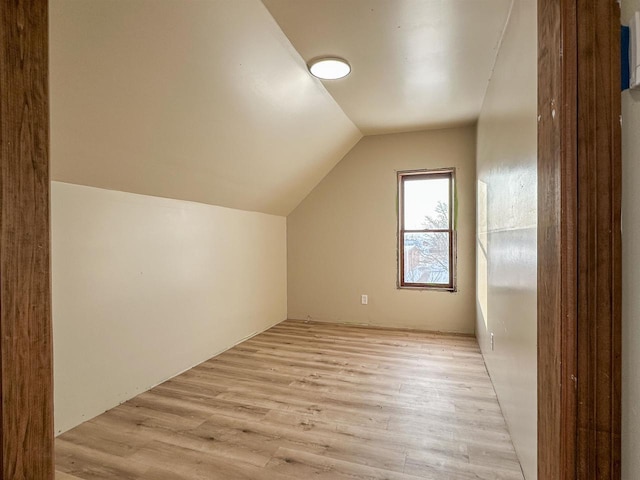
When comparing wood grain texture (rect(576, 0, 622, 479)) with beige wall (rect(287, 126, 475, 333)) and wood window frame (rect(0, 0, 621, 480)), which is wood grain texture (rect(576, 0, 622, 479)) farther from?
beige wall (rect(287, 126, 475, 333))

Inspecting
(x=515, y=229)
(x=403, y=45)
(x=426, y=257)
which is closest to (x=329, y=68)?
(x=403, y=45)

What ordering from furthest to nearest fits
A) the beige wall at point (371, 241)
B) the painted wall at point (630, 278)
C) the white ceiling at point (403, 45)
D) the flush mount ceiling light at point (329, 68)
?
1. the beige wall at point (371, 241)
2. the flush mount ceiling light at point (329, 68)
3. the white ceiling at point (403, 45)
4. the painted wall at point (630, 278)

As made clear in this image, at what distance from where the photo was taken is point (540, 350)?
0.75 m

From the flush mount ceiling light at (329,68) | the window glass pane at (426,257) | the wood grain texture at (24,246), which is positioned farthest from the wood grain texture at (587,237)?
the window glass pane at (426,257)

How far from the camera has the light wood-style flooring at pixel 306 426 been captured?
5.21 ft

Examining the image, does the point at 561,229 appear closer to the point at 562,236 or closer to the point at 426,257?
the point at 562,236

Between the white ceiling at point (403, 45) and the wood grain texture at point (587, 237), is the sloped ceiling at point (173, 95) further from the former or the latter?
the wood grain texture at point (587, 237)

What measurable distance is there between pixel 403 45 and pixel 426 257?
2529 millimetres

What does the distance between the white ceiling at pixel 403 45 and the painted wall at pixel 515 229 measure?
17 cm

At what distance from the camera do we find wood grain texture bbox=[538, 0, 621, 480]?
1.89 feet

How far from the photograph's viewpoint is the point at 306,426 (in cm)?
194

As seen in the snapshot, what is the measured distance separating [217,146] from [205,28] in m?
0.92

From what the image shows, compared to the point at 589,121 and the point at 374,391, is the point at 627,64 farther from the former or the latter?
the point at 374,391

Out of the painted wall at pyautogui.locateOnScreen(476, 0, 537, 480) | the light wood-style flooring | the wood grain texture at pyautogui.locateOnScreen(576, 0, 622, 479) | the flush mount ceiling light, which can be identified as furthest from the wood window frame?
the flush mount ceiling light
